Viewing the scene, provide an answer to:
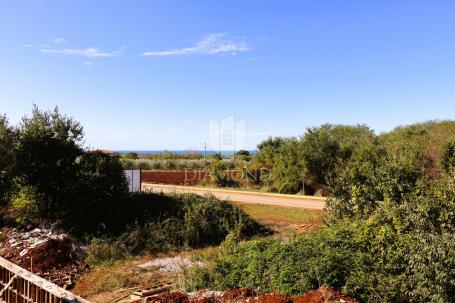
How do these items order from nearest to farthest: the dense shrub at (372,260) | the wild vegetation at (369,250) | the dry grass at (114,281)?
1. the dense shrub at (372,260)
2. the wild vegetation at (369,250)
3. the dry grass at (114,281)

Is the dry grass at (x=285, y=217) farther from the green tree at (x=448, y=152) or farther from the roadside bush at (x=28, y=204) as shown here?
the roadside bush at (x=28, y=204)

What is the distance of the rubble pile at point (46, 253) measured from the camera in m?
10.5

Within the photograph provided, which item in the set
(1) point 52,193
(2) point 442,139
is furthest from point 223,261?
(2) point 442,139

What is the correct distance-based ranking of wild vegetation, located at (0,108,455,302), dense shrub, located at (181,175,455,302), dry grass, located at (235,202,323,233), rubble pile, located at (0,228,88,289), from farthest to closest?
dry grass, located at (235,202,323,233) < rubble pile, located at (0,228,88,289) < wild vegetation, located at (0,108,455,302) < dense shrub, located at (181,175,455,302)

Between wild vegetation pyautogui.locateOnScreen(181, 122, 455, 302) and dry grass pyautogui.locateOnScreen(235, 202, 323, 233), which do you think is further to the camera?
dry grass pyautogui.locateOnScreen(235, 202, 323, 233)

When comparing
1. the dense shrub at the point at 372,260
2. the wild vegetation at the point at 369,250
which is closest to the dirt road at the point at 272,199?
the wild vegetation at the point at 369,250

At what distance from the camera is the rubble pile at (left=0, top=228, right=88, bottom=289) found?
34.4 feet

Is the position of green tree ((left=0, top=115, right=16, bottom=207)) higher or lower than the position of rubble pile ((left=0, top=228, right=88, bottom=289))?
higher

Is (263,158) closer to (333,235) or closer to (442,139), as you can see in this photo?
(442,139)

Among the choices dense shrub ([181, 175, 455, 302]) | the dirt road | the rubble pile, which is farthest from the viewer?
the dirt road

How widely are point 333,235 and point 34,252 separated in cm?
841

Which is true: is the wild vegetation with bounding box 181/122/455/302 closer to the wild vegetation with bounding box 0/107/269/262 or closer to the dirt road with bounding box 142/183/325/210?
the wild vegetation with bounding box 0/107/269/262

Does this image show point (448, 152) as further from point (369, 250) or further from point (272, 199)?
point (369, 250)

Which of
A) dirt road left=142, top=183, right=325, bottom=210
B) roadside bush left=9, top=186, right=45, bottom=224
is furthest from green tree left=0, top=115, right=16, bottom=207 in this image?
dirt road left=142, top=183, right=325, bottom=210
